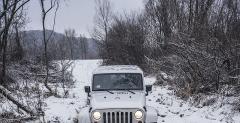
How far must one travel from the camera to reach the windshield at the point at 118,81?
34.3 ft

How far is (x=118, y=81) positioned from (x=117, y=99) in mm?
1159

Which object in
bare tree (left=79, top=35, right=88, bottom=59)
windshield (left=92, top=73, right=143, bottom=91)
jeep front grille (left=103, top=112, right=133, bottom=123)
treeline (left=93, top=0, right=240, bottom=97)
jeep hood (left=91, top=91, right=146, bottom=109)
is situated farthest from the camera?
bare tree (left=79, top=35, right=88, bottom=59)

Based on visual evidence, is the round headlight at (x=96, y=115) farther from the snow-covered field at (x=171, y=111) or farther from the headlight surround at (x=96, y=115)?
the snow-covered field at (x=171, y=111)

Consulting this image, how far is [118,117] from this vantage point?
8.88 metres

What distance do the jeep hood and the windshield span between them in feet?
0.95

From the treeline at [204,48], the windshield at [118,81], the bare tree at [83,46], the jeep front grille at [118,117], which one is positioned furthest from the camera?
the bare tree at [83,46]

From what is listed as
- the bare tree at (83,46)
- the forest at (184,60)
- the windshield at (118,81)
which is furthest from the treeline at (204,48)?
the bare tree at (83,46)

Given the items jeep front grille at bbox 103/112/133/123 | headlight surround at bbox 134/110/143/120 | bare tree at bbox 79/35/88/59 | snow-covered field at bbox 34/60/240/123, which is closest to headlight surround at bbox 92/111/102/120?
jeep front grille at bbox 103/112/133/123

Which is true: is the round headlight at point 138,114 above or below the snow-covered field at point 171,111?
above

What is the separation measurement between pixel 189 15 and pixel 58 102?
8375mm

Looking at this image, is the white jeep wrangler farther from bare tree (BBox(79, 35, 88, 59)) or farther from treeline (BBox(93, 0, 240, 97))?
bare tree (BBox(79, 35, 88, 59))

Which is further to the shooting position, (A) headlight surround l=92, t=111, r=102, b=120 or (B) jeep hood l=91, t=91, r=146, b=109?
(B) jeep hood l=91, t=91, r=146, b=109

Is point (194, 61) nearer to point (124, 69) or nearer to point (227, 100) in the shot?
point (227, 100)

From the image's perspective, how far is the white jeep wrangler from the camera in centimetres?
893
